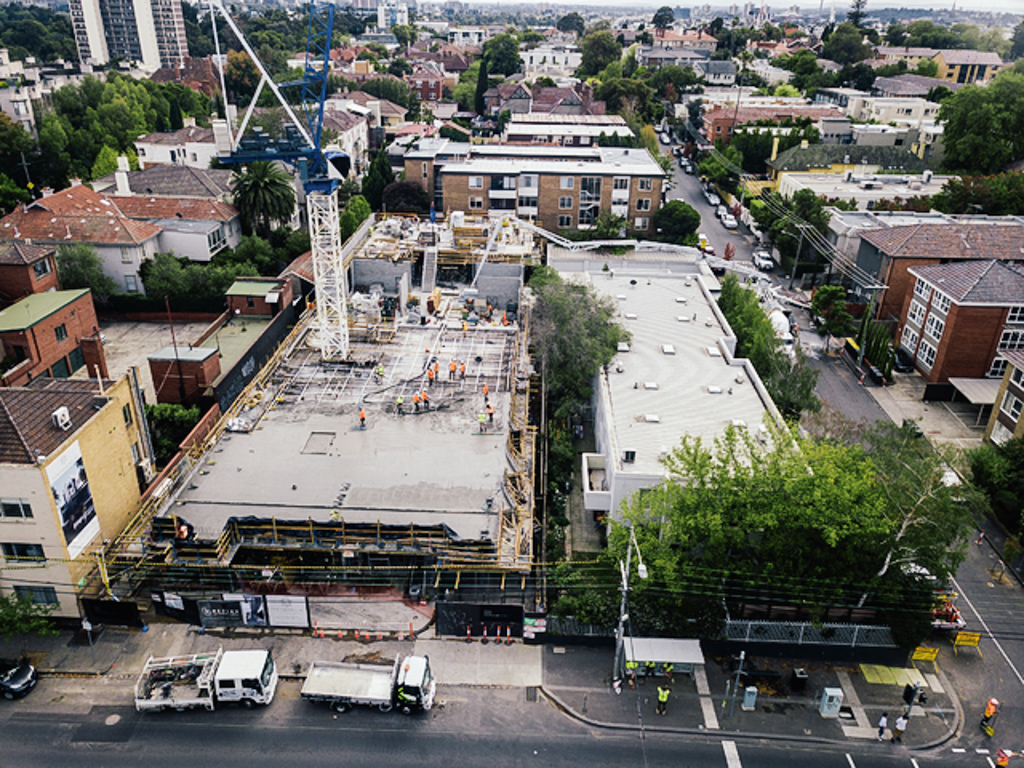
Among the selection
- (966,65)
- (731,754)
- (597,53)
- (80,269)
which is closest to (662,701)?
(731,754)

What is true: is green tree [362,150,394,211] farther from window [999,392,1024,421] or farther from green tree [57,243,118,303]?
window [999,392,1024,421]

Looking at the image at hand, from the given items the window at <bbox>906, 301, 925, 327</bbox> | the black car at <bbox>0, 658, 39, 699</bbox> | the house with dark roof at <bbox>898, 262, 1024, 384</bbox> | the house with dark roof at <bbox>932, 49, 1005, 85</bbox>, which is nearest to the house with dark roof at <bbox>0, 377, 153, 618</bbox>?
the black car at <bbox>0, 658, 39, 699</bbox>

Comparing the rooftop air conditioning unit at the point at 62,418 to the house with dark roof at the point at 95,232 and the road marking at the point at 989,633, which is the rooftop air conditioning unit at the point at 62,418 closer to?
the house with dark roof at the point at 95,232

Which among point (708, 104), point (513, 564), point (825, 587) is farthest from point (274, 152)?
point (708, 104)

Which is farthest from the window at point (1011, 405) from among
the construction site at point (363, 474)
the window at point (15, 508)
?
the window at point (15, 508)

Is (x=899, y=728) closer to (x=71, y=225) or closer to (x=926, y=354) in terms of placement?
(x=926, y=354)

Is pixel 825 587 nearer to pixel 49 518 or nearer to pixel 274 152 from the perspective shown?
pixel 49 518

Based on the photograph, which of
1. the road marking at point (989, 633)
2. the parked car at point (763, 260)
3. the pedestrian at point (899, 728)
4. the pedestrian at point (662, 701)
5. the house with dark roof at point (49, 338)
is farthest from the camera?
the parked car at point (763, 260)
